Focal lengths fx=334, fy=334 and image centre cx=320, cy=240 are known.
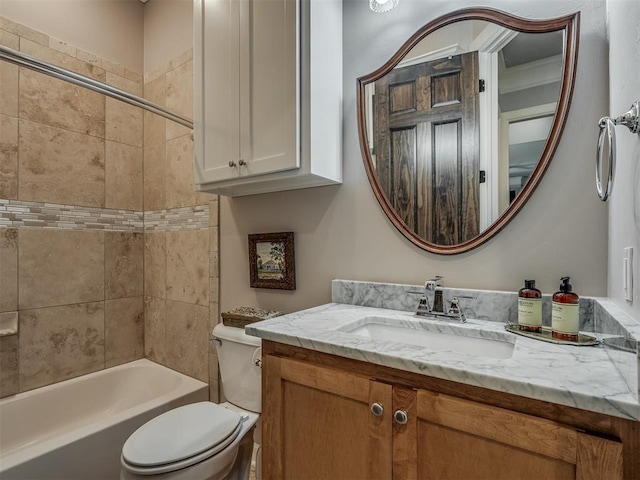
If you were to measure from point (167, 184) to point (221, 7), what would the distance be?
1.23 metres

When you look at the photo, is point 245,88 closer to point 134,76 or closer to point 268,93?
point 268,93

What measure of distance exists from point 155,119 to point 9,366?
175cm

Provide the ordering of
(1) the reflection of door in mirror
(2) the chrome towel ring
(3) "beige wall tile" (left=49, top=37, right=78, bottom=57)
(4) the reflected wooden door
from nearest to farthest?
(2) the chrome towel ring
(1) the reflection of door in mirror
(4) the reflected wooden door
(3) "beige wall tile" (left=49, top=37, right=78, bottom=57)

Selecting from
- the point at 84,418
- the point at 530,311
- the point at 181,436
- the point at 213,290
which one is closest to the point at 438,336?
the point at 530,311

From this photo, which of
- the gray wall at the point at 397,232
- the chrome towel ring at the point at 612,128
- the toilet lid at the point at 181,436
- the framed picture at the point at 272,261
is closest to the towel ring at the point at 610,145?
the chrome towel ring at the point at 612,128

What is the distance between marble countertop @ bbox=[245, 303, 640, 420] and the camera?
0.61 m

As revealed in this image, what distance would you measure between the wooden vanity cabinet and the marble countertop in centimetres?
4

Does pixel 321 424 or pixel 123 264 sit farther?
pixel 123 264

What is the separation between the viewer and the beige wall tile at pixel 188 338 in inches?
82.7

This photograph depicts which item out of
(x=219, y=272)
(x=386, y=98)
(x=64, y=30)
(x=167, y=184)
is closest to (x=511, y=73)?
(x=386, y=98)

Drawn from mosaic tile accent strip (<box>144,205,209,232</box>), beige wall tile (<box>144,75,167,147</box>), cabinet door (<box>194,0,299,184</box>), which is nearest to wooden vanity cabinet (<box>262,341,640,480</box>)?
cabinet door (<box>194,0,299,184</box>)

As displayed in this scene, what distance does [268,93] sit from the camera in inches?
54.1

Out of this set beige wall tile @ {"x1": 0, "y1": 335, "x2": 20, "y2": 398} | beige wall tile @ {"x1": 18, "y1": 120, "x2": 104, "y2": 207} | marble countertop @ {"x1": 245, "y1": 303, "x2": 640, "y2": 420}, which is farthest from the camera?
beige wall tile @ {"x1": 18, "y1": 120, "x2": 104, "y2": 207}

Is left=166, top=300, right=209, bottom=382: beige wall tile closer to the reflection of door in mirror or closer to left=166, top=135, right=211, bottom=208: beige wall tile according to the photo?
left=166, top=135, right=211, bottom=208: beige wall tile
